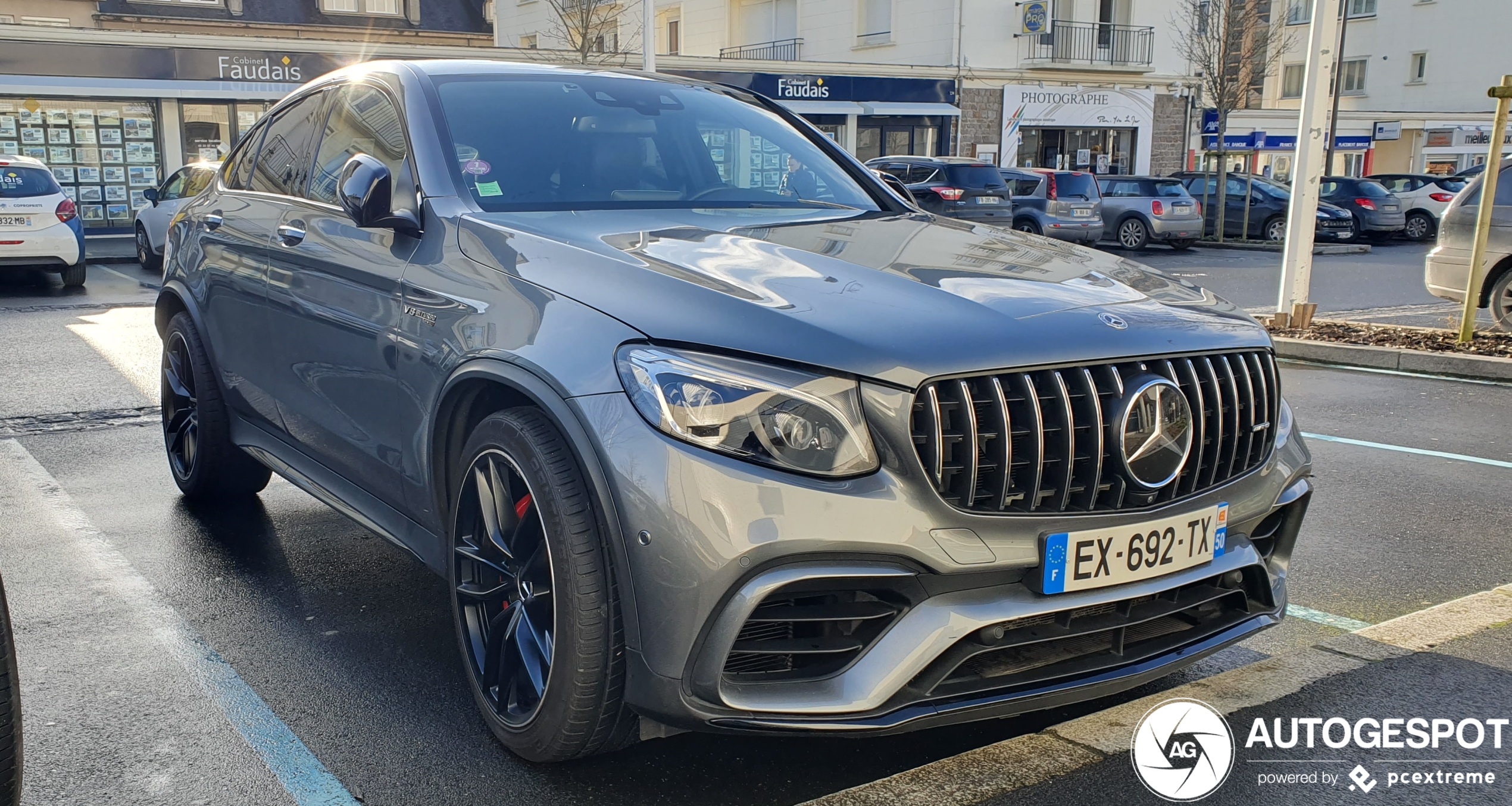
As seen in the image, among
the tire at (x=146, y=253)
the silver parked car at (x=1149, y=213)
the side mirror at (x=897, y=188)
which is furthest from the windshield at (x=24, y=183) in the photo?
the silver parked car at (x=1149, y=213)

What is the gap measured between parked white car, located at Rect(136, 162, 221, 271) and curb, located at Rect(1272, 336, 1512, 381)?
13.4m

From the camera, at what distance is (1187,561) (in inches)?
105

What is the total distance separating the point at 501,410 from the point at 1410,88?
55686 millimetres

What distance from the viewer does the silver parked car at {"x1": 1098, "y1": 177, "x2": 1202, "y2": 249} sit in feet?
76.1

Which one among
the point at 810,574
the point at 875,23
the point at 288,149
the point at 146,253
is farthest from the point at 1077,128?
the point at 810,574

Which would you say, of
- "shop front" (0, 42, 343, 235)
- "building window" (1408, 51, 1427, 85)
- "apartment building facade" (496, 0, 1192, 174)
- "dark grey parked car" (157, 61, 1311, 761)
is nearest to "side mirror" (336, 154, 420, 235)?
"dark grey parked car" (157, 61, 1311, 761)

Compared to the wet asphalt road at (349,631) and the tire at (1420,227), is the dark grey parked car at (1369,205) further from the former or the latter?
the wet asphalt road at (349,631)

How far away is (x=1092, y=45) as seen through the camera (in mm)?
34531

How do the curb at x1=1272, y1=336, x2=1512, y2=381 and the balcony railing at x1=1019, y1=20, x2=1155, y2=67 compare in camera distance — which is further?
the balcony railing at x1=1019, y1=20, x2=1155, y2=67

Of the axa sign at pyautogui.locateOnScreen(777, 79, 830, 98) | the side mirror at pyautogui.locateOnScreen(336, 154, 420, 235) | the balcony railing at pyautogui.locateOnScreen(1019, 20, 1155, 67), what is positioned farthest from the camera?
the balcony railing at pyautogui.locateOnScreen(1019, 20, 1155, 67)

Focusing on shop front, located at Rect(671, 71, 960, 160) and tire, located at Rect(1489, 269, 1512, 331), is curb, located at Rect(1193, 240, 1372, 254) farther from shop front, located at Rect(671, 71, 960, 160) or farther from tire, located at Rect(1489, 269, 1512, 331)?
tire, located at Rect(1489, 269, 1512, 331)

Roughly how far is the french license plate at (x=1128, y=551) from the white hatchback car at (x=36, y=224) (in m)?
14.7

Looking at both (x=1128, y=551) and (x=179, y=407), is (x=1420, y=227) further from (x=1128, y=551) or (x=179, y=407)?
(x=1128, y=551)

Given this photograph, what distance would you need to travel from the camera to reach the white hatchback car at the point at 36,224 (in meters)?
14.1
